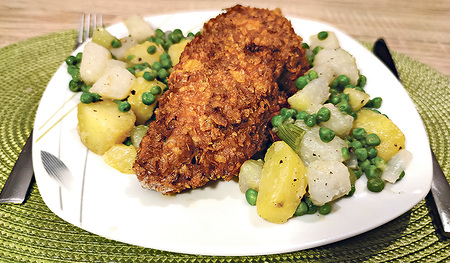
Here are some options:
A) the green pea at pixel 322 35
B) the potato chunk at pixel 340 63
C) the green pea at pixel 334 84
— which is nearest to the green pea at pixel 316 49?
the green pea at pixel 322 35

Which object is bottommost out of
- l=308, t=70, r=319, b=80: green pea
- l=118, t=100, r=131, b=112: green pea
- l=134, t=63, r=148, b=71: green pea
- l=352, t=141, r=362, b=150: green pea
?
l=352, t=141, r=362, b=150: green pea

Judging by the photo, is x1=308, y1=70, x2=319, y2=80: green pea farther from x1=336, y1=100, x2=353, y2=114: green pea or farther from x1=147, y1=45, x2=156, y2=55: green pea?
x1=147, y1=45, x2=156, y2=55: green pea

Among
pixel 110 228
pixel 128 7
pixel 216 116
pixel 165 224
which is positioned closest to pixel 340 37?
pixel 216 116

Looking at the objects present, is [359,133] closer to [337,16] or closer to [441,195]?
[441,195]

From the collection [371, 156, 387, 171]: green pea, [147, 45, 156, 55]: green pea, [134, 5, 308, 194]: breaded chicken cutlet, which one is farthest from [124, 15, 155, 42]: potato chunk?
[371, 156, 387, 171]: green pea

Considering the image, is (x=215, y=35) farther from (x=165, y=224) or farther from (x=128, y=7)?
(x=128, y=7)

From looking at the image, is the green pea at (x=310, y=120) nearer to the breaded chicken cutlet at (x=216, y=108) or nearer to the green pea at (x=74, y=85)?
the breaded chicken cutlet at (x=216, y=108)

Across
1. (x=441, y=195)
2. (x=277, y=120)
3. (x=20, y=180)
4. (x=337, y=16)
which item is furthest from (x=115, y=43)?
(x=337, y=16)
